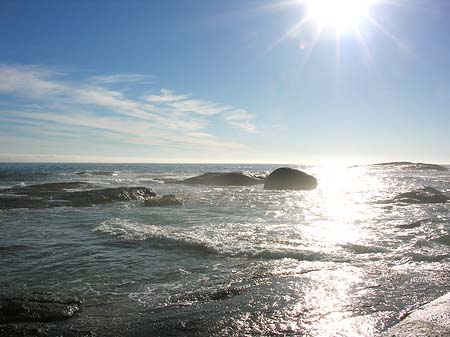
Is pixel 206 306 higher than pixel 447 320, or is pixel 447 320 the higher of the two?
pixel 447 320

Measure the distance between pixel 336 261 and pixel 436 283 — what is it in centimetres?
263

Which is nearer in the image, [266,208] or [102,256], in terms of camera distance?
[102,256]

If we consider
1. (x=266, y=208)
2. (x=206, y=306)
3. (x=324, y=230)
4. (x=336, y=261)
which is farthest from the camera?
(x=266, y=208)

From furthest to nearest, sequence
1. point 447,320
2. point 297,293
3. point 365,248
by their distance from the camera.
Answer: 1. point 365,248
2. point 297,293
3. point 447,320

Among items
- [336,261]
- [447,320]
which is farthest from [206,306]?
[336,261]

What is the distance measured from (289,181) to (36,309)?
3766 centimetres

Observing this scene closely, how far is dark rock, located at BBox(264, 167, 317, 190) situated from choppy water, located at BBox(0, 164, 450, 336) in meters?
23.7

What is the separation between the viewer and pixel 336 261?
34.0 ft

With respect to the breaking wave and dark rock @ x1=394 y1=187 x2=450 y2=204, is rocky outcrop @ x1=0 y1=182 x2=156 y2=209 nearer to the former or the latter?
the breaking wave

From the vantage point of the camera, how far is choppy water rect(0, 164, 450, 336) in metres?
6.43

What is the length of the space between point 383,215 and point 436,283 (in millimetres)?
12777

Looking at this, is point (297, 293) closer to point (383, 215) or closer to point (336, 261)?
point (336, 261)

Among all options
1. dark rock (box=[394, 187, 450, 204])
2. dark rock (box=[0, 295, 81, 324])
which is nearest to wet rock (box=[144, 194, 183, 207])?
dark rock (box=[394, 187, 450, 204])

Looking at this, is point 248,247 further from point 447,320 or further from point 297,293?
point 447,320
